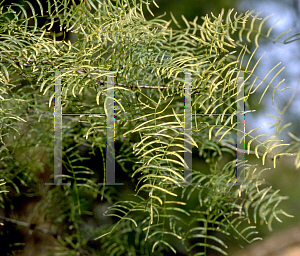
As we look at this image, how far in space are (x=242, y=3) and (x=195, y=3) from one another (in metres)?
0.09

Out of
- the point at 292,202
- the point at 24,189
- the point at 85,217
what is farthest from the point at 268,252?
the point at 24,189

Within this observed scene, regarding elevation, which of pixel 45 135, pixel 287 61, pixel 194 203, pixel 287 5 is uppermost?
pixel 287 5

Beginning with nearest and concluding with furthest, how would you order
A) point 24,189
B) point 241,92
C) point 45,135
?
point 241,92 → point 45,135 → point 24,189

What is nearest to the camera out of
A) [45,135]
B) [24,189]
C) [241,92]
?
[241,92]

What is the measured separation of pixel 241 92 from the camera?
0.14 m

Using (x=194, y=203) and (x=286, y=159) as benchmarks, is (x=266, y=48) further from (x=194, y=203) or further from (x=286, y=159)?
(x=194, y=203)

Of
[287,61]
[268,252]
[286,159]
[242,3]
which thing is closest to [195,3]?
[242,3]

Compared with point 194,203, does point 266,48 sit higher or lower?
higher

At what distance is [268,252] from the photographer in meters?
Result: 0.52

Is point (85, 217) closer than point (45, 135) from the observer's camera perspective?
No

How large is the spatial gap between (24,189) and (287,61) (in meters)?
0.53

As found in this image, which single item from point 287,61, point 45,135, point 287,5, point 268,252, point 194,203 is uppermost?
point 287,5

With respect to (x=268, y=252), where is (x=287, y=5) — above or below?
above

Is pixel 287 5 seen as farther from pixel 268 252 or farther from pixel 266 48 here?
pixel 268 252
